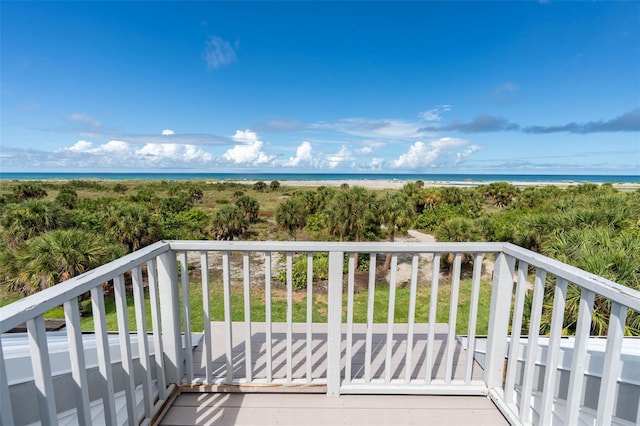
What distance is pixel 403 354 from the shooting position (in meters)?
2.32

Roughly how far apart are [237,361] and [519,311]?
2059 millimetres

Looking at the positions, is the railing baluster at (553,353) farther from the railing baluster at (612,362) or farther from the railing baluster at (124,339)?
the railing baluster at (124,339)

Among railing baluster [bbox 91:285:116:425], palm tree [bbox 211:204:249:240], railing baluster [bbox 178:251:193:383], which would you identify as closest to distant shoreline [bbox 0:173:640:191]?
palm tree [bbox 211:204:249:240]

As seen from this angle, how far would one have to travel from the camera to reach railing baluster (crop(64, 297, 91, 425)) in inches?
40.7

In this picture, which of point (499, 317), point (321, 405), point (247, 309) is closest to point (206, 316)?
point (247, 309)

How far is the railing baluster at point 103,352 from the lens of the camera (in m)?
1.18

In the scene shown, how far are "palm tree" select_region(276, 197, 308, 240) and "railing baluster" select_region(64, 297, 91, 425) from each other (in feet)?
45.9

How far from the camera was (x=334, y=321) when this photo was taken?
5.87 feet

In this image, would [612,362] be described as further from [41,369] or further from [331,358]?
[41,369]

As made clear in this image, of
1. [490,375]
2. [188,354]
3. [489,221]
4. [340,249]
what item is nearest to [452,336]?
[490,375]

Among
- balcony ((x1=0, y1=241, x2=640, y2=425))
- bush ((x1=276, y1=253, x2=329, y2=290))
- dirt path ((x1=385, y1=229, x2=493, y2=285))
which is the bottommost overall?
dirt path ((x1=385, y1=229, x2=493, y2=285))

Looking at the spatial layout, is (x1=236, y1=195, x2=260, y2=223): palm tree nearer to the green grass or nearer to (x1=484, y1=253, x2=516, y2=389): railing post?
the green grass

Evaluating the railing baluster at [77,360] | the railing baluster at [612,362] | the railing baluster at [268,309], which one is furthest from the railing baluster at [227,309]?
the railing baluster at [612,362]

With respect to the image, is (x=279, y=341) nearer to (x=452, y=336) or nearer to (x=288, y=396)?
(x=288, y=396)
